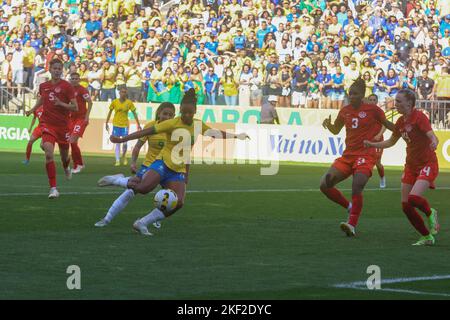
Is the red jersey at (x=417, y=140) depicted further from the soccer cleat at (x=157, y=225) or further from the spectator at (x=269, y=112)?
the spectator at (x=269, y=112)

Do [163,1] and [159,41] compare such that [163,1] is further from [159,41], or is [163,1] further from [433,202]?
[433,202]

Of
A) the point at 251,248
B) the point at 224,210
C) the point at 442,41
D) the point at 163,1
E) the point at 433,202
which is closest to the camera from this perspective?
the point at 251,248

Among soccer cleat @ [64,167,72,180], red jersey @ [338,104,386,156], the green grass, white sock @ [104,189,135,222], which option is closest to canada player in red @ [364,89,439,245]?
the green grass

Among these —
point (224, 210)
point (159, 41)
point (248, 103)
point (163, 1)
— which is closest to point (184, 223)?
point (224, 210)

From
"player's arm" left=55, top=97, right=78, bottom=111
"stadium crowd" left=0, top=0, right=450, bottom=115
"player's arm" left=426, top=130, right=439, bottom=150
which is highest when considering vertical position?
"stadium crowd" left=0, top=0, right=450, bottom=115

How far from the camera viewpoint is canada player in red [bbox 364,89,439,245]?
13898 millimetres

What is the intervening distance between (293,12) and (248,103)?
12.3 ft

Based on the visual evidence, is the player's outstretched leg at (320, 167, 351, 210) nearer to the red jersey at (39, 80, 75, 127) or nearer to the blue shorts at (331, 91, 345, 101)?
the red jersey at (39, 80, 75, 127)

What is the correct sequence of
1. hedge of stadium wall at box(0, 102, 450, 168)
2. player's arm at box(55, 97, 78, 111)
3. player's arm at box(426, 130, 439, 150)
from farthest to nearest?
hedge of stadium wall at box(0, 102, 450, 168), player's arm at box(55, 97, 78, 111), player's arm at box(426, 130, 439, 150)

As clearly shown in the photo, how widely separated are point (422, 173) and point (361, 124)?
67.1 inches

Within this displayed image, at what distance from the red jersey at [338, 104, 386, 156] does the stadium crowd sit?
16.9 metres

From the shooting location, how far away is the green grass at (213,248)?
32.9ft

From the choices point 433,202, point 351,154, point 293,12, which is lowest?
point 433,202
